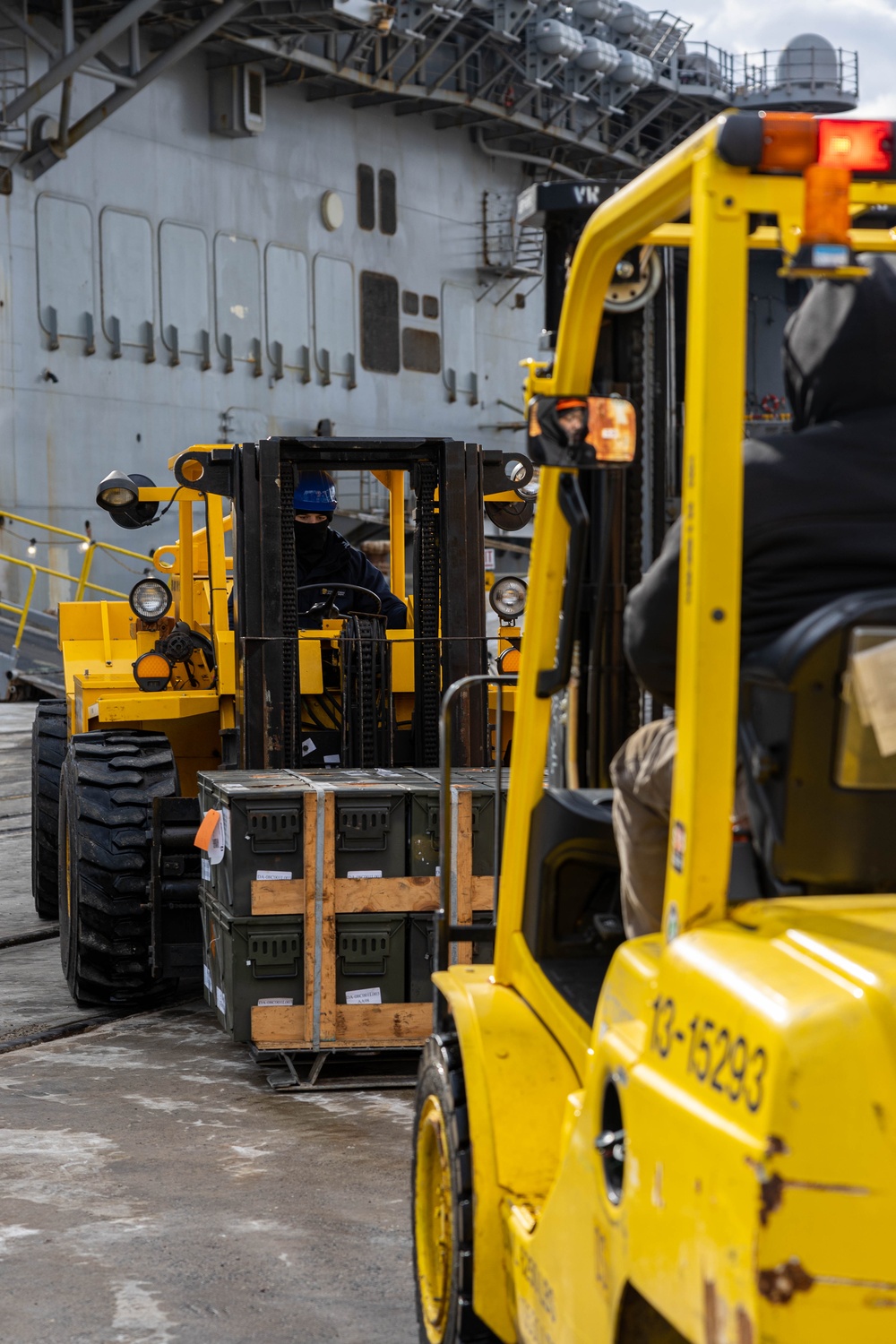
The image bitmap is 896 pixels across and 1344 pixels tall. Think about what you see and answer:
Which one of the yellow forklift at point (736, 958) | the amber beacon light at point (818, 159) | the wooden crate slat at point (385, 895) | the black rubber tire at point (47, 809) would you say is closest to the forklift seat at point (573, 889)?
the yellow forklift at point (736, 958)

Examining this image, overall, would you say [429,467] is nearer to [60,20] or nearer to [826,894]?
[826,894]

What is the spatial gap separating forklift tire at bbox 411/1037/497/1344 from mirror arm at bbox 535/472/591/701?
0.89 metres

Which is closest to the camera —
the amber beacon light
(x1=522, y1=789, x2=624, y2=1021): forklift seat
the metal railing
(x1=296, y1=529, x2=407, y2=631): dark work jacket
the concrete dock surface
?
the amber beacon light

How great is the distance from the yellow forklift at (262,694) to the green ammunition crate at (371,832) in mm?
1012

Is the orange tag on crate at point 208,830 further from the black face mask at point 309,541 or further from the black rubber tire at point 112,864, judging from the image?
the black face mask at point 309,541

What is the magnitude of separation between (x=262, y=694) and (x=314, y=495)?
102 centimetres

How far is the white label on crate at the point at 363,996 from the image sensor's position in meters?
6.37

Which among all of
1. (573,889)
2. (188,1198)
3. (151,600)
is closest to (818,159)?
(573,889)

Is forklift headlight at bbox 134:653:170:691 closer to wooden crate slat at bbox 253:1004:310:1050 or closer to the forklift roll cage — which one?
wooden crate slat at bbox 253:1004:310:1050

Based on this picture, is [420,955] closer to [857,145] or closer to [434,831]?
[434,831]

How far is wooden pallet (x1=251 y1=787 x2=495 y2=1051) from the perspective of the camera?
6.27 meters

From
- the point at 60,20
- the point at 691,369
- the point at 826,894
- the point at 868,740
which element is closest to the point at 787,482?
the point at 691,369

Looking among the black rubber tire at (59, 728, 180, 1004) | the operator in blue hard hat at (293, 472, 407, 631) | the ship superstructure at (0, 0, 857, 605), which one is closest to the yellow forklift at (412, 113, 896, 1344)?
the black rubber tire at (59, 728, 180, 1004)

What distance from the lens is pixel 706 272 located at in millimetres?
2393
